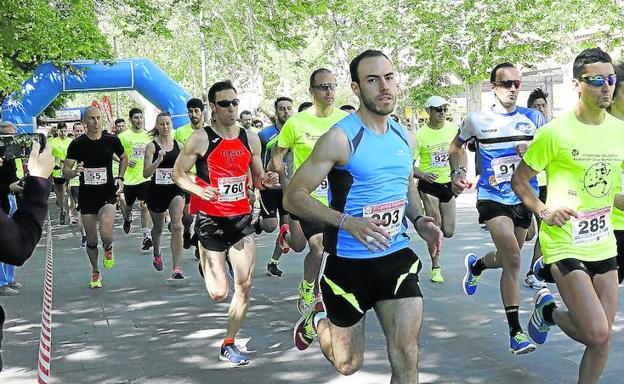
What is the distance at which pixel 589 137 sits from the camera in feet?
15.1

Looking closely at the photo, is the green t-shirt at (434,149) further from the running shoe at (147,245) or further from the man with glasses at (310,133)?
the running shoe at (147,245)

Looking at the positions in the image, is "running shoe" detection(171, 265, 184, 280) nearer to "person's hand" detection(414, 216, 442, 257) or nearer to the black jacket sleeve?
"person's hand" detection(414, 216, 442, 257)

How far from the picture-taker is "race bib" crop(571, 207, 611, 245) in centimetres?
457

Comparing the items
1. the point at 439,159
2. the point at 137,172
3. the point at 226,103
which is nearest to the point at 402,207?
the point at 226,103

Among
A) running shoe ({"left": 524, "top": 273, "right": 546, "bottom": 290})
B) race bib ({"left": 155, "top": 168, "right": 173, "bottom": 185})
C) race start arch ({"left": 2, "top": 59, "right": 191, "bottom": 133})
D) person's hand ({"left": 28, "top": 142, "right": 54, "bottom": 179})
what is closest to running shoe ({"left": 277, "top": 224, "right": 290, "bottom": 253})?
race bib ({"left": 155, "top": 168, "right": 173, "bottom": 185})

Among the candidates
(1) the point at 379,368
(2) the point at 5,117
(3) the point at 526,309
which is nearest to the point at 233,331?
(1) the point at 379,368

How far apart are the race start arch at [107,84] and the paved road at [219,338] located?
40.1ft

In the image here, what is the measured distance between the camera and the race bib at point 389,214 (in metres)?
4.30

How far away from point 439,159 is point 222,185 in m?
3.89

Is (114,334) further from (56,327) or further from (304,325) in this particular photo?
(304,325)

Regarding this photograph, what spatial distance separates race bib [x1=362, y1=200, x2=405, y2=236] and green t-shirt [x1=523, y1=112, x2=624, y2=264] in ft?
3.04

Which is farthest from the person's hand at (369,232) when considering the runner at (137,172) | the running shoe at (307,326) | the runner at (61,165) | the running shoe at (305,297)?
the runner at (61,165)

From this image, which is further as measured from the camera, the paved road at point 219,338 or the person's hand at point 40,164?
the paved road at point 219,338

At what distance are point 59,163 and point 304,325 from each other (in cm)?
1429
